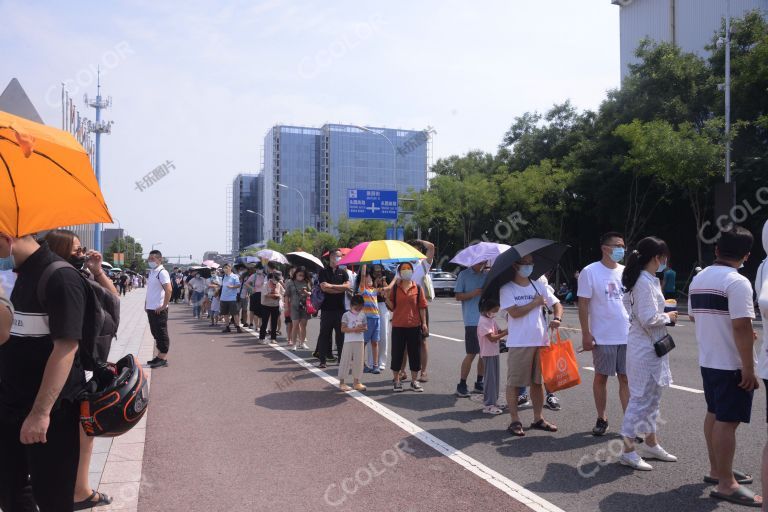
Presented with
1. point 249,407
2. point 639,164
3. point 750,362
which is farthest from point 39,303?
point 639,164

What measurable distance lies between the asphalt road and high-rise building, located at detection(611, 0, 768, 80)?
30335 millimetres

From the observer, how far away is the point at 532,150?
139ft

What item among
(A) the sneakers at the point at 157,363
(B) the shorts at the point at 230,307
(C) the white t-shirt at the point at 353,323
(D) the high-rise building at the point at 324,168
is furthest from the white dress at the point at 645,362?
(D) the high-rise building at the point at 324,168

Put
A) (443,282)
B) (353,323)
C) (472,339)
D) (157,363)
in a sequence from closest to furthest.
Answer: (472,339) < (353,323) < (157,363) < (443,282)

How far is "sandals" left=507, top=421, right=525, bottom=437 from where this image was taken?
6.21 metres

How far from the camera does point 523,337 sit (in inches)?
249

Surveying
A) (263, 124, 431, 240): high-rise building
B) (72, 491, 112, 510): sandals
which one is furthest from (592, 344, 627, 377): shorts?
(263, 124, 431, 240): high-rise building

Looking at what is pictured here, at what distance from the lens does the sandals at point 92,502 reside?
14.6ft

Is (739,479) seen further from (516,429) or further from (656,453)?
(516,429)

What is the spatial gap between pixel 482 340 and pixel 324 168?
12652 centimetres

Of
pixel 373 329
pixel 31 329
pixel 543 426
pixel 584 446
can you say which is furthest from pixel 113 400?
pixel 373 329

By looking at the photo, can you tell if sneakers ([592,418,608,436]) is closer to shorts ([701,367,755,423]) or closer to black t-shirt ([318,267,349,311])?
shorts ([701,367,755,423])

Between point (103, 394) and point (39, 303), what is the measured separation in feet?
1.72

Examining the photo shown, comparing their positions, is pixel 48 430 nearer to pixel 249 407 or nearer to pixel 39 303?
pixel 39 303
